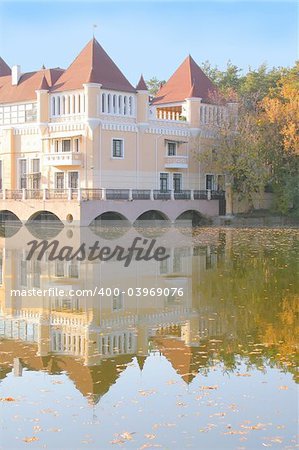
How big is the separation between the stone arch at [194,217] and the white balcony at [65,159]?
722cm

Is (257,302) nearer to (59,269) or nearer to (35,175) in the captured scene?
(59,269)

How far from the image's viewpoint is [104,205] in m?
38.2

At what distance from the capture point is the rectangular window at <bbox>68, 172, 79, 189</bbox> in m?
42.8

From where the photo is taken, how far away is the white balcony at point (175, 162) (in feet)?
149

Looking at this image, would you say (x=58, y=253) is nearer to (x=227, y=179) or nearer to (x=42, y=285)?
(x=42, y=285)

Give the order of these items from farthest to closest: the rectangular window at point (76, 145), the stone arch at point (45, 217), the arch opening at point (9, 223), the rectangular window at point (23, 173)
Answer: the rectangular window at point (23, 173)
the rectangular window at point (76, 145)
the stone arch at point (45, 217)
the arch opening at point (9, 223)

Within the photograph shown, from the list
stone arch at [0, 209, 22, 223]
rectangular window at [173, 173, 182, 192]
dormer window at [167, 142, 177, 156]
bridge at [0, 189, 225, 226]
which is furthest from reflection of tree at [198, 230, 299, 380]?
stone arch at [0, 209, 22, 223]

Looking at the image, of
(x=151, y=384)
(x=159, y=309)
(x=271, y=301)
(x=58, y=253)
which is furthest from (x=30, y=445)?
(x=58, y=253)

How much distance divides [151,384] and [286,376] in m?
→ 1.88

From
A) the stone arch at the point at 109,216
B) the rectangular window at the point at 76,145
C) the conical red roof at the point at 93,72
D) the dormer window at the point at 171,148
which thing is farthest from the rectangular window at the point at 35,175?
the dormer window at the point at 171,148

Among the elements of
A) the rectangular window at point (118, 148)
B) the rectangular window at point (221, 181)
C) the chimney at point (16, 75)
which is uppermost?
the chimney at point (16, 75)

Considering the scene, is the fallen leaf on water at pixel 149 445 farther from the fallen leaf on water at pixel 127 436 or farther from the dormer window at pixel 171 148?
the dormer window at pixel 171 148

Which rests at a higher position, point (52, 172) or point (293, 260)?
point (52, 172)

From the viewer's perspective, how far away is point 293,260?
73.3 feet
